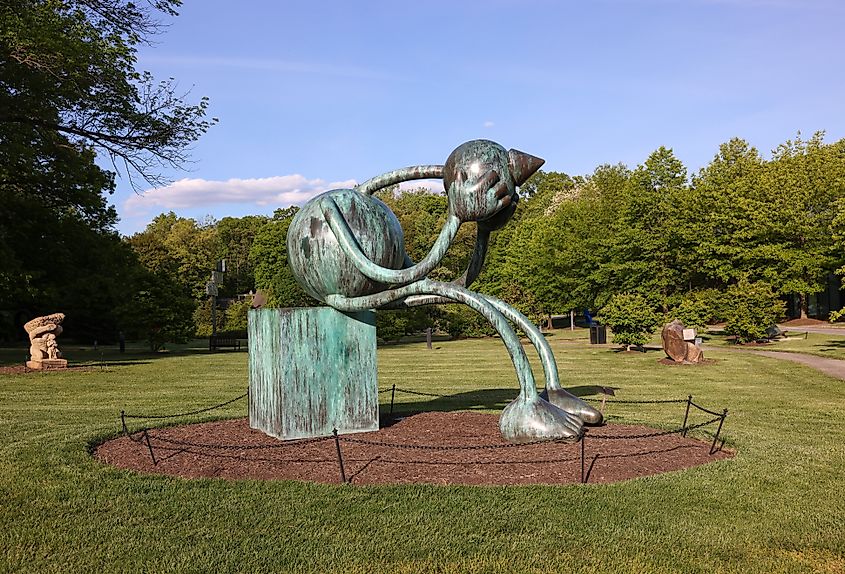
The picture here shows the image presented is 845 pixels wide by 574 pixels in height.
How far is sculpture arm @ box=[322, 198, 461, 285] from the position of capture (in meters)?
9.16

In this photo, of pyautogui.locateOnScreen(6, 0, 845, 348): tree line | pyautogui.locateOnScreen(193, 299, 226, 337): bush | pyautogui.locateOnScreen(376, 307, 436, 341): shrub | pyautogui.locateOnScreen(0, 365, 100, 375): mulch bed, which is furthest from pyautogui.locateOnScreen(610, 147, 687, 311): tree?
pyautogui.locateOnScreen(0, 365, 100, 375): mulch bed

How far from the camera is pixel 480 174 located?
8680 millimetres

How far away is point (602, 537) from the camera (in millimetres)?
6109

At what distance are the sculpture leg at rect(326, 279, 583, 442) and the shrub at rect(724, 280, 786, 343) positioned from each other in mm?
24302

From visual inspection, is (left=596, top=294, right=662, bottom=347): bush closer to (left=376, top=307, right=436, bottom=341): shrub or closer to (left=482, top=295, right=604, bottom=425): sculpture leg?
(left=376, top=307, right=436, bottom=341): shrub

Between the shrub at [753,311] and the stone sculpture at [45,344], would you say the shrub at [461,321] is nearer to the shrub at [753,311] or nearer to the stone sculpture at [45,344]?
the shrub at [753,311]

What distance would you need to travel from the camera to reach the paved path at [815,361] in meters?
20.7

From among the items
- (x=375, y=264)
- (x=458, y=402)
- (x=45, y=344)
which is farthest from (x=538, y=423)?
(x=45, y=344)

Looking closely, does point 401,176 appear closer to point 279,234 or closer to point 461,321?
point 461,321

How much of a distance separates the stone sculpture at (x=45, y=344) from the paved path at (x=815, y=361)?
22.2 metres

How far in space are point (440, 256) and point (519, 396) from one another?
2.02 meters

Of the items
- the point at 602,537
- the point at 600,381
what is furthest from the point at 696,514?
the point at 600,381

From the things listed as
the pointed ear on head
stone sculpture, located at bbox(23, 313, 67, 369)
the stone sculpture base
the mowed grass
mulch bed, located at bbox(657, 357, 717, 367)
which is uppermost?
the pointed ear on head

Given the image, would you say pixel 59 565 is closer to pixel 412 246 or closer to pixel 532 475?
pixel 532 475
